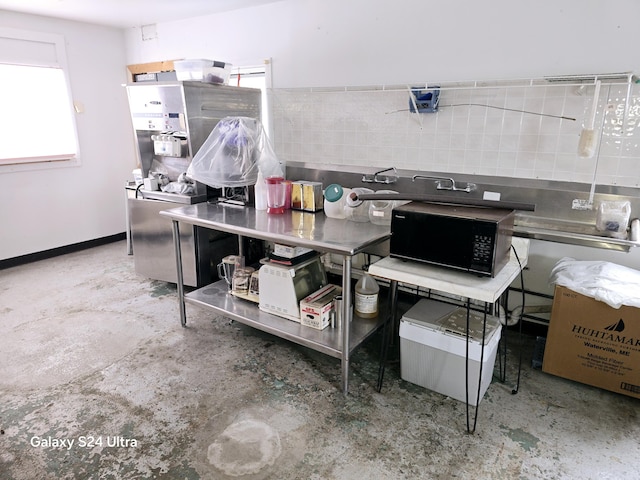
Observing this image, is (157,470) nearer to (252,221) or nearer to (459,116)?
(252,221)

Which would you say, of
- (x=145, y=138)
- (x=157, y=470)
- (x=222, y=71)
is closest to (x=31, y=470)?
(x=157, y=470)

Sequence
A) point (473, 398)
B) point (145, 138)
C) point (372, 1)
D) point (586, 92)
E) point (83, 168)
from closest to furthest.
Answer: point (473, 398), point (586, 92), point (372, 1), point (145, 138), point (83, 168)

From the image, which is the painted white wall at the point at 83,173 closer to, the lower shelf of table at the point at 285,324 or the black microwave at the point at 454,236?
the lower shelf of table at the point at 285,324

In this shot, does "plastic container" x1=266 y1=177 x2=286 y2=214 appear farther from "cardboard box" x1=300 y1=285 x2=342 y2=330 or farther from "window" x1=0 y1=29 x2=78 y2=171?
"window" x1=0 y1=29 x2=78 y2=171

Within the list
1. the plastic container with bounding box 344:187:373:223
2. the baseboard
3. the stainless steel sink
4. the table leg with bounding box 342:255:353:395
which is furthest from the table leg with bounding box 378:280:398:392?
the baseboard

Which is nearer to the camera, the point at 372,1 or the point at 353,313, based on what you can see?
the point at 353,313

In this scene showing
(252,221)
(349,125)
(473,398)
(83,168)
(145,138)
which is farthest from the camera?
(83,168)

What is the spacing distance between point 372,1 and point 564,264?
2143 millimetres

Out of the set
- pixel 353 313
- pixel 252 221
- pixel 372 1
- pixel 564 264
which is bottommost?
pixel 353 313

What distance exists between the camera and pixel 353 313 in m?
2.61

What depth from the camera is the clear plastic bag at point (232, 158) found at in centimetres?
303

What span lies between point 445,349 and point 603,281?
876 millimetres

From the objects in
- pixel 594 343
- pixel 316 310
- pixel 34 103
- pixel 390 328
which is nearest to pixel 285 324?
pixel 316 310

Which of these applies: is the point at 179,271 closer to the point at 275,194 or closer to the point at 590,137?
the point at 275,194
